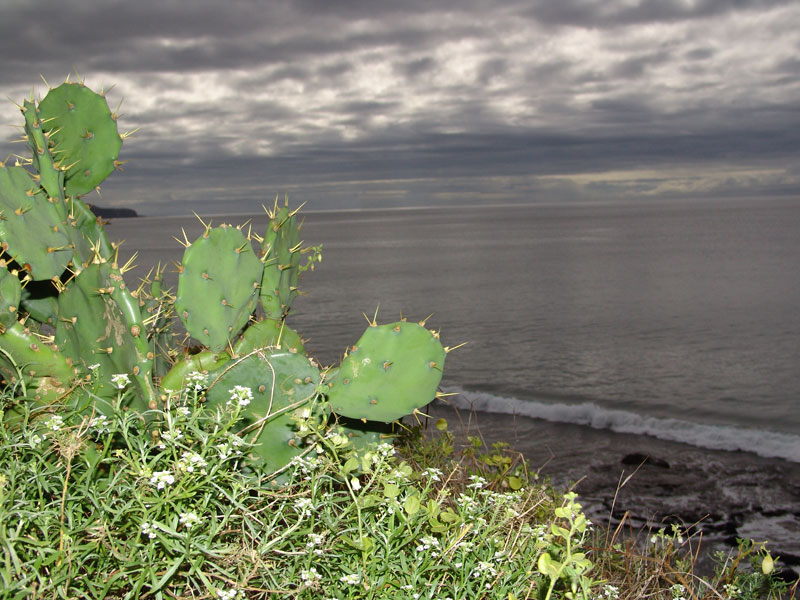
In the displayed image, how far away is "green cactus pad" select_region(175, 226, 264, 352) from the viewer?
3340mm

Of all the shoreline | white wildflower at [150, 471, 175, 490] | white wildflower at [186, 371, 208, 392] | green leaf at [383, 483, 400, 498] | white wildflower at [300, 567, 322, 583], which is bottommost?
the shoreline

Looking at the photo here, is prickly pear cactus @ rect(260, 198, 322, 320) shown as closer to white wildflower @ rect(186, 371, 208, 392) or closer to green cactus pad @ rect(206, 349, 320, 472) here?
green cactus pad @ rect(206, 349, 320, 472)

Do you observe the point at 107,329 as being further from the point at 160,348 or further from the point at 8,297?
the point at 160,348

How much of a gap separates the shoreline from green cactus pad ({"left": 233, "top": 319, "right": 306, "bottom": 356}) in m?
4.04

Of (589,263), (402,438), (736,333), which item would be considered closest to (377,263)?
(589,263)

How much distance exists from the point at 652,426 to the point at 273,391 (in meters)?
11.1

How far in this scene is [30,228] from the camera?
10.6 feet

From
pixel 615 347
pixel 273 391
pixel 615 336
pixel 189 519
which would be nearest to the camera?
pixel 189 519

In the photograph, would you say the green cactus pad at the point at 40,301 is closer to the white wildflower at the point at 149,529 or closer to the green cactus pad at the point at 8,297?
the green cactus pad at the point at 8,297

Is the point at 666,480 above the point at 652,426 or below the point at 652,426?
above

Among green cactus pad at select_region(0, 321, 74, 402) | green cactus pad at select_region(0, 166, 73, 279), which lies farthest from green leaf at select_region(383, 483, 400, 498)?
green cactus pad at select_region(0, 166, 73, 279)

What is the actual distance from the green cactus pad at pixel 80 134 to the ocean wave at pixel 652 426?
25.9 feet

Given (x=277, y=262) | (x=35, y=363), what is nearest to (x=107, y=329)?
(x=35, y=363)

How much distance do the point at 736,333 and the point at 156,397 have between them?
2092 cm
